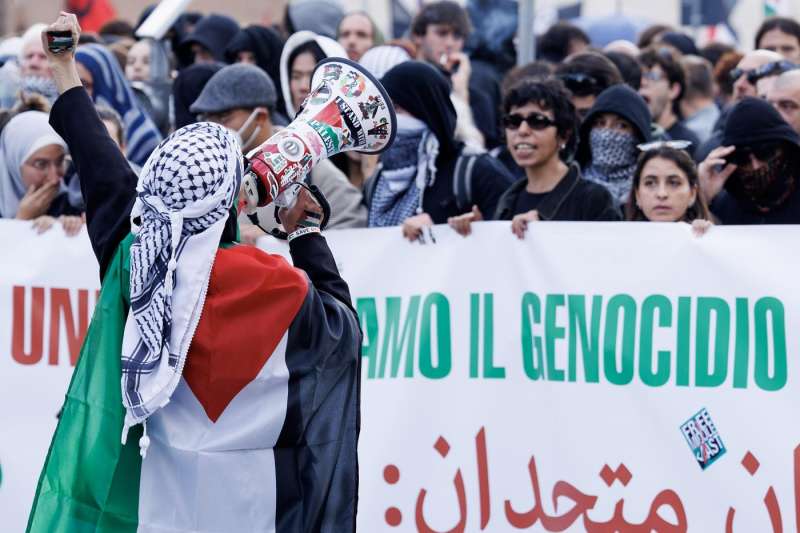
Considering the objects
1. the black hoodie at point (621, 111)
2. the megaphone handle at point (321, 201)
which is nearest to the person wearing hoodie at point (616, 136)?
the black hoodie at point (621, 111)

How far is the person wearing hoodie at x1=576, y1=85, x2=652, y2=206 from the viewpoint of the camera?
5914 millimetres

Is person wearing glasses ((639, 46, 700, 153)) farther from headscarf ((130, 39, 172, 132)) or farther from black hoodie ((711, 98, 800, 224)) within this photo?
headscarf ((130, 39, 172, 132))

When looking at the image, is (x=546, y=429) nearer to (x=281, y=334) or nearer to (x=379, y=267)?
(x=379, y=267)

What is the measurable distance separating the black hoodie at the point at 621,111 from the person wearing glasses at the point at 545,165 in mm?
257

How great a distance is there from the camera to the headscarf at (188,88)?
6934 mm

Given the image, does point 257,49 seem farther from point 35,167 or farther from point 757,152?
point 757,152

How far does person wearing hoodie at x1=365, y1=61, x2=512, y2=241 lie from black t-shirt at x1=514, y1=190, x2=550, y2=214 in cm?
10

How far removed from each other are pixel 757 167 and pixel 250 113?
204cm

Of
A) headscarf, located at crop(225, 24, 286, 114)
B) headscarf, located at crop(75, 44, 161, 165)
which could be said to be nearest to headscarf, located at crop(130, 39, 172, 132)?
headscarf, located at crop(225, 24, 286, 114)

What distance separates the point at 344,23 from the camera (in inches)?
332

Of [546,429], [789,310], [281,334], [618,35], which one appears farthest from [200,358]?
[618,35]

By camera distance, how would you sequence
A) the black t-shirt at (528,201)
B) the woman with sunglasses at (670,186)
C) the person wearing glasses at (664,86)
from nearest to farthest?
1. the woman with sunglasses at (670,186)
2. the black t-shirt at (528,201)
3. the person wearing glasses at (664,86)

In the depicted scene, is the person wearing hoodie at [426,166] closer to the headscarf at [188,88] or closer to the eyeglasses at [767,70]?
the headscarf at [188,88]

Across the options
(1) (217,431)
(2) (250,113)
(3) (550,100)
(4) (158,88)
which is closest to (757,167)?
(3) (550,100)
